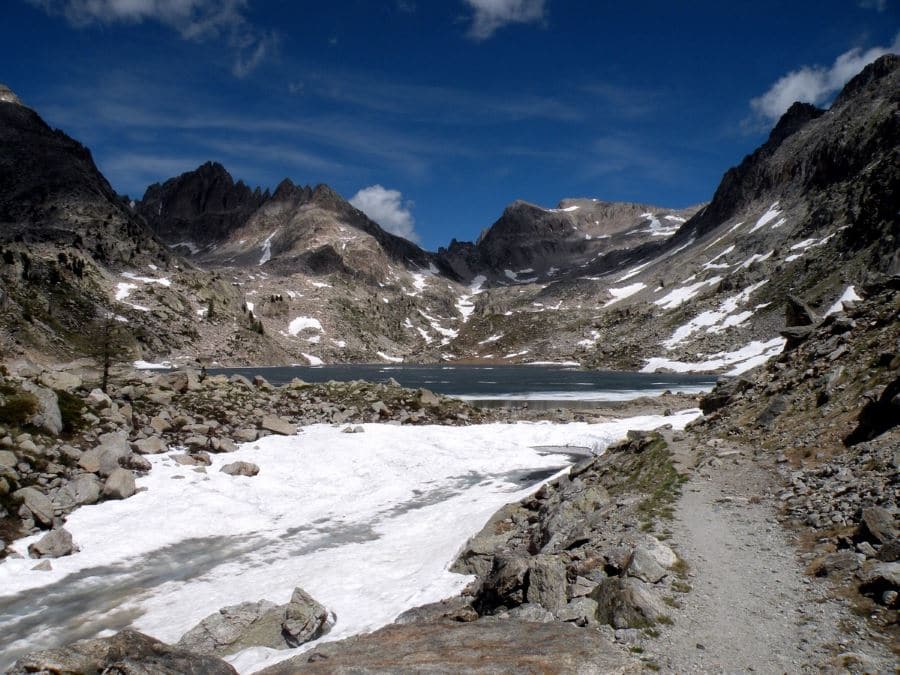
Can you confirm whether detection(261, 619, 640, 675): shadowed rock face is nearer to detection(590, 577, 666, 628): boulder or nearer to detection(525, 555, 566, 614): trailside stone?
detection(590, 577, 666, 628): boulder

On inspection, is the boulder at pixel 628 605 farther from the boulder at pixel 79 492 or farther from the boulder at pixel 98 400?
the boulder at pixel 98 400

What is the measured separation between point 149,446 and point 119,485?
17.6 feet

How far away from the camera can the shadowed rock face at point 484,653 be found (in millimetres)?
7355

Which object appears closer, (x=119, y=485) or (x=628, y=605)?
(x=628, y=605)

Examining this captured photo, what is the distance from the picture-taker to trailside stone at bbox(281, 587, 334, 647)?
12.1 meters

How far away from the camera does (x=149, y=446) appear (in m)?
26.7

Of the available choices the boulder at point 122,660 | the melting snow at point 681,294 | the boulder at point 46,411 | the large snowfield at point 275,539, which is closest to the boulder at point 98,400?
the boulder at point 46,411

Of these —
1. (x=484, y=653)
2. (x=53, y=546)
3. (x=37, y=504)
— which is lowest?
(x=53, y=546)

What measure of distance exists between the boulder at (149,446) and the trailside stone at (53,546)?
9.11m

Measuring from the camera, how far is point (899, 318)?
19516 mm

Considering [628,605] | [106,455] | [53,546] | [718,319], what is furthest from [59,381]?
[718,319]

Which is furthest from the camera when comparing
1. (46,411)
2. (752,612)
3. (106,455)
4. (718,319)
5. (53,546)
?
(718,319)

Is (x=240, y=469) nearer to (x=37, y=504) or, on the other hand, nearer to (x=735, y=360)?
(x=37, y=504)

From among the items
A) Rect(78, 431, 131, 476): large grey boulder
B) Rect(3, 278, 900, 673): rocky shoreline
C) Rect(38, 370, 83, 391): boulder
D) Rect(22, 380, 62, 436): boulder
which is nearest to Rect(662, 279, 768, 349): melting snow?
Rect(3, 278, 900, 673): rocky shoreline
